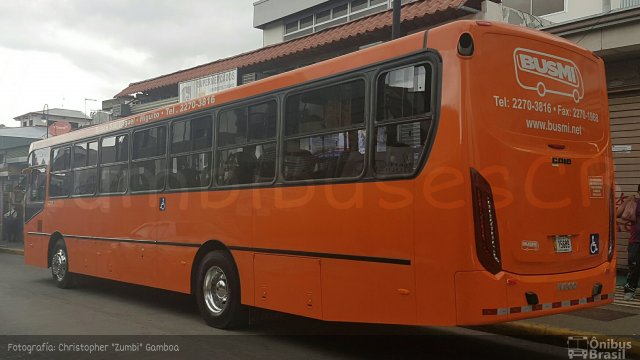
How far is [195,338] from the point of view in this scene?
6.95m

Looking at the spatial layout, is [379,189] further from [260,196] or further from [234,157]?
[234,157]

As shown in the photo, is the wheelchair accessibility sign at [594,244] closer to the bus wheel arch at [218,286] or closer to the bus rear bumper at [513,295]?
the bus rear bumper at [513,295]

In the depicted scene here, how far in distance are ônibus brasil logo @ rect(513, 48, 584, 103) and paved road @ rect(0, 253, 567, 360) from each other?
9.66 feet

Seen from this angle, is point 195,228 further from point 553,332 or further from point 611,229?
point 611,229

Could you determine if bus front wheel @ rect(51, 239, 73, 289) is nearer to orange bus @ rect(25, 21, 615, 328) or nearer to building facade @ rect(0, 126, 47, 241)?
orange bus @ rect(25, 21, 615, 328)

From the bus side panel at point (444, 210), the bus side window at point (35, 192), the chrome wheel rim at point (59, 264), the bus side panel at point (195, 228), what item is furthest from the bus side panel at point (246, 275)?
the bus side window at point (35, 192)

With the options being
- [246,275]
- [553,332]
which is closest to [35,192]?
[246,275]

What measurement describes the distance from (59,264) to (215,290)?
5485 mm

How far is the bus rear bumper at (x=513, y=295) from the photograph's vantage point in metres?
4.70

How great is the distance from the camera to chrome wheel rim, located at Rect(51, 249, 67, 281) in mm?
11391

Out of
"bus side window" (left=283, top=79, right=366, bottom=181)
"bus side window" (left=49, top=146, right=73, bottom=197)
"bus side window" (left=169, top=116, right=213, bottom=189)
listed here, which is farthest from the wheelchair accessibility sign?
"bus side window" (left=49, top=146, right=73, bottom=197)

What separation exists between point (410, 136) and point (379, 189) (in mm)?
Result: 596

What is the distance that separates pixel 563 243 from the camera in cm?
528

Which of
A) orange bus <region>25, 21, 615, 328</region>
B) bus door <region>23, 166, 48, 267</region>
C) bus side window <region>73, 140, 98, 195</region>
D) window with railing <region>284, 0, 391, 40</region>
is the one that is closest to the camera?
orange bus <region>25, 21, 615, 328</region>
